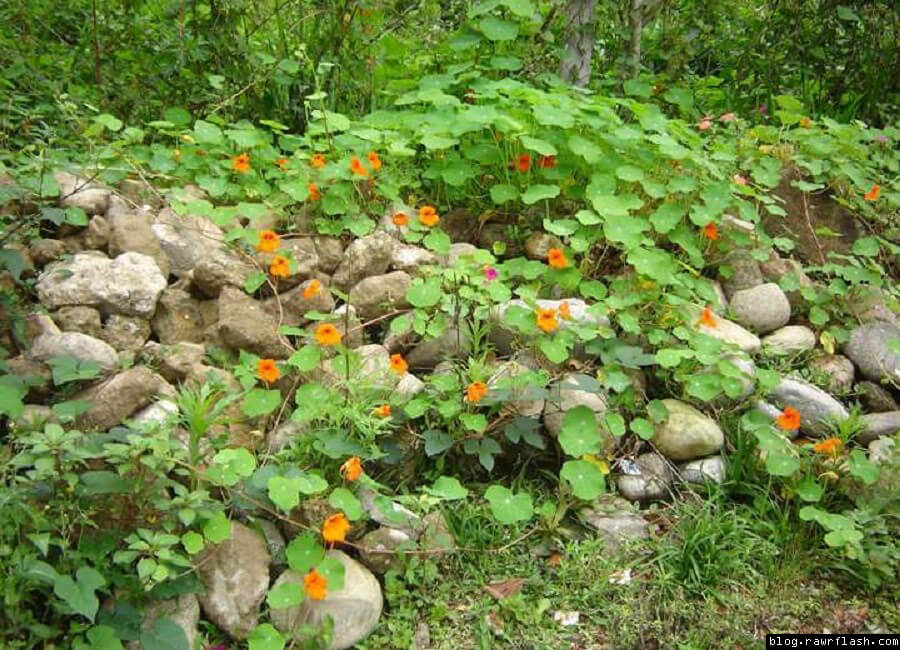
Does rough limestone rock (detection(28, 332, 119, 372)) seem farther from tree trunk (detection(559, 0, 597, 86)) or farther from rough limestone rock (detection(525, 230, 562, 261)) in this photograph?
tree trunk (detection(559, 0, 597, 86))

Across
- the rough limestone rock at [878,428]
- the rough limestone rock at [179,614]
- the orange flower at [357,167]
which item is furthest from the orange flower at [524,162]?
the rough limestone rock at [179,614]

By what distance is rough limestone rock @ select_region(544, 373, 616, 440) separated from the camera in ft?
9.57

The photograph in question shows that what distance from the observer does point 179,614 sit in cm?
228

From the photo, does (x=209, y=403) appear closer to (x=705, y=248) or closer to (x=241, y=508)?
(x=241, y=508)

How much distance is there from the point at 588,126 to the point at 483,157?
46 centimetres

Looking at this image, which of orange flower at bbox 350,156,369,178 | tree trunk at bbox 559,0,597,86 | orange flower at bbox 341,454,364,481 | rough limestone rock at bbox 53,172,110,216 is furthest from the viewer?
tree trunk at bbox 559,0,597,86

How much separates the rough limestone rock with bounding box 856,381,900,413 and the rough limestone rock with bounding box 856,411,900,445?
0.16 m

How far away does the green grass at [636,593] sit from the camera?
248 cm

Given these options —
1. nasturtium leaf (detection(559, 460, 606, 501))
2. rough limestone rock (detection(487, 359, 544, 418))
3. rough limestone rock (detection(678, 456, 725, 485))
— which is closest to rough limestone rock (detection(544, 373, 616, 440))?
rough limestone rock (detection(487, 359, 544, 418))

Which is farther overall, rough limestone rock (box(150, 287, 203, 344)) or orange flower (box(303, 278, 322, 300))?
rough limestone rock (box(150, 287, 203, 344))

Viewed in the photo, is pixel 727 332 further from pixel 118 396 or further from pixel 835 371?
pixel 118 396

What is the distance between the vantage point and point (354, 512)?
2.45 meters

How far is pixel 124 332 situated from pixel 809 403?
2.47m

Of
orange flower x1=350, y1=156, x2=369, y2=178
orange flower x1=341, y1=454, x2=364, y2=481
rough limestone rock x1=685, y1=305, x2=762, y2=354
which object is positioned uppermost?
orange flower x1=350, y1=156, x2=369, y2=178
